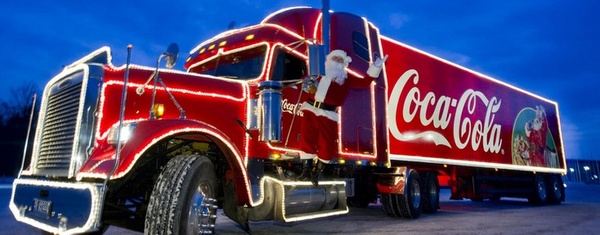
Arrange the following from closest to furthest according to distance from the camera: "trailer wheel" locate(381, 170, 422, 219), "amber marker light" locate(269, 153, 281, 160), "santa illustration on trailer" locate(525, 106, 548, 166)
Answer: "amber marker light" locate(269, 153, 281, 160)
"trailer wheel" locate(381, 170, 422, 219)
"santa illustration on trailer" locate(525, 106, 548, 166)

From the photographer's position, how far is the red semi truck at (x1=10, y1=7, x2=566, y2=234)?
364 cm

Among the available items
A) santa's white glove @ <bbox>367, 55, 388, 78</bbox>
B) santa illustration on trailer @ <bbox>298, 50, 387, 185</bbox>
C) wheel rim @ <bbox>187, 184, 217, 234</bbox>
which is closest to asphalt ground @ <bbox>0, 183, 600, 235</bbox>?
santa illustration on trailer @ <bbox>298, 50, 387, 185</bbox>

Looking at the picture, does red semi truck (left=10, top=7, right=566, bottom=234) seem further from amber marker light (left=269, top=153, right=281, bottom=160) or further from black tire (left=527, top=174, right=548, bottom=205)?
black tire (left=527, top=174, right=548, bottom=205)

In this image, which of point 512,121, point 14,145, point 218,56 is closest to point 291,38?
point 218,56

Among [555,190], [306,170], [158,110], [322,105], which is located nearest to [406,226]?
[306,170]

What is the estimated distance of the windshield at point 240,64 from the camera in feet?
17.9

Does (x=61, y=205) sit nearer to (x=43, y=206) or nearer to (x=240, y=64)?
(x=43, y=206)

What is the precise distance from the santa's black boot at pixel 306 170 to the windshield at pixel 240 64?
4.60 feet

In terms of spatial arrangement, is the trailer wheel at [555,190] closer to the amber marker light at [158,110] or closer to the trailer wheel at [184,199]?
the trailer wheel at [184,199]

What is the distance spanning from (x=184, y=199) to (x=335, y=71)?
3.07 meters

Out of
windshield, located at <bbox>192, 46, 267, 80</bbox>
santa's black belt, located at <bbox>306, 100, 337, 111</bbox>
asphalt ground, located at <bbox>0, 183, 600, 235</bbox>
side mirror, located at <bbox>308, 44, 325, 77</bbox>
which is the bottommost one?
asphalt ground, located at <bbox>0, 183, 600, 235</bbox>

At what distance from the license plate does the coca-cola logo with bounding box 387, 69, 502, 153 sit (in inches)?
210

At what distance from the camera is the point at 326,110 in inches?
236

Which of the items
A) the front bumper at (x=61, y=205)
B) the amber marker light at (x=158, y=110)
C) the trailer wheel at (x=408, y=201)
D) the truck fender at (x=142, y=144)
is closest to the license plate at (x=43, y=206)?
the front bumper at (x=61, y=205)
